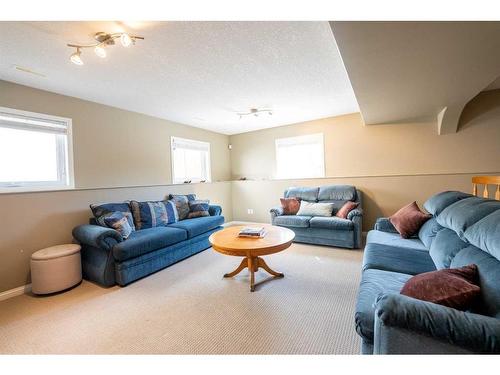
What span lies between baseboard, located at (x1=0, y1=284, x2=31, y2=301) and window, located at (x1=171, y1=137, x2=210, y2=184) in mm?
2493

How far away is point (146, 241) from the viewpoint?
2570 mm

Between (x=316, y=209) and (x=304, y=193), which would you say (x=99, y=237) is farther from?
(x=304, y=193)


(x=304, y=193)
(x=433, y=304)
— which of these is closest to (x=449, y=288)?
(x=433, y=304)

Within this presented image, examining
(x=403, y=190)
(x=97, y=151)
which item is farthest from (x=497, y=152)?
(x=97, y=151)

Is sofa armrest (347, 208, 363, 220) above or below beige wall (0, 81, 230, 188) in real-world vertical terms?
below

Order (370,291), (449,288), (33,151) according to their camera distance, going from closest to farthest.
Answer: (449,288) < (370,291) < (33,151)

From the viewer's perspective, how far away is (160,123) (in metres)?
4.06

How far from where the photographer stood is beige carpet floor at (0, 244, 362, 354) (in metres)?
1.50

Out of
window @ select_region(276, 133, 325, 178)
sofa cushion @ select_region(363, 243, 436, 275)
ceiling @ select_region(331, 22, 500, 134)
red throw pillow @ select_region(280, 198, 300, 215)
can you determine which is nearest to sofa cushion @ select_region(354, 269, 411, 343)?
sofa cushion @ select_region(363, 243, 436, 275)

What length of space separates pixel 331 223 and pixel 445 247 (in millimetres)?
1816

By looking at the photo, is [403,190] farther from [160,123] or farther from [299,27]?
[160,123]

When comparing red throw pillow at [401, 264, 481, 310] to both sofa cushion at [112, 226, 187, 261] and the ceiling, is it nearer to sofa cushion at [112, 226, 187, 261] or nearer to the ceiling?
the ceiling

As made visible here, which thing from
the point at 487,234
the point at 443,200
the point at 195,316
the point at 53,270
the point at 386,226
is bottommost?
the point at 195,316

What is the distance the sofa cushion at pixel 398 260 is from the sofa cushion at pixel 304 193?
2138 mm
